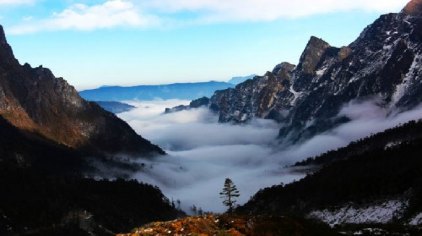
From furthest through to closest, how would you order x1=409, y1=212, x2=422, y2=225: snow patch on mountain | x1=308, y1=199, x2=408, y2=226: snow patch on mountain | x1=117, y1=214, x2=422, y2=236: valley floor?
x1=308, y1=199, x2=408, y2=226: snow patch on mountain < x1=409, y1=212, x2=422, y2=225: snow patch on mountain < x1=117, y1=214, x2=422, y2=236: valley floor

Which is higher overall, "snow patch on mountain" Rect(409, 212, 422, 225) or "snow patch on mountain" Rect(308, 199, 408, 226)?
"snow patch on mountain" Rect(409, 212, 422, 225)

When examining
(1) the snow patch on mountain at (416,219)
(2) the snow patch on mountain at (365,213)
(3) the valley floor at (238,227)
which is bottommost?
(2) the snow patch on mountain at (365,213)

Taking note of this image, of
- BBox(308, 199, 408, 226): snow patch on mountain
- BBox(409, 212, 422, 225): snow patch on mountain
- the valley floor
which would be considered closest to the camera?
the valley floor

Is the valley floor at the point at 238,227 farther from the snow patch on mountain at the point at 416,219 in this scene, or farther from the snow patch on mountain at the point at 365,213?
the snow patch on mountain at the point at 365,213

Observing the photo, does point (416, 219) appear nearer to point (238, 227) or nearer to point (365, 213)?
point (365, 213)

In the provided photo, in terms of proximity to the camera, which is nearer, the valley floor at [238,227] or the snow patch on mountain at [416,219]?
the valley floor at [238,227]

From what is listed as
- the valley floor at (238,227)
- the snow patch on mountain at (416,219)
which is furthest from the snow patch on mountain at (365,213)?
the valley floor at (238,227)

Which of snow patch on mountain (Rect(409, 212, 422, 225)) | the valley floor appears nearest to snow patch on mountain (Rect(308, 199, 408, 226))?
snow patch on mountain (Rect(409, 212, 422, 225))

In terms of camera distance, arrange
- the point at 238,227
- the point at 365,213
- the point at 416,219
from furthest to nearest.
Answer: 1. the point at 365,213
2. the point at 416,219
3. the point at 238,227

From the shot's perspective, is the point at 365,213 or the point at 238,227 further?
the point at 365,213

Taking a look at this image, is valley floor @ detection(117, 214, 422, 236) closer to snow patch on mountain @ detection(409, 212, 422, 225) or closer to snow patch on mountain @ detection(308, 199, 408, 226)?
snow patch on mountain @ detection(409, 212, 422, 225)

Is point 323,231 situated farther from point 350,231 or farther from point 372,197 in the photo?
point 372,197

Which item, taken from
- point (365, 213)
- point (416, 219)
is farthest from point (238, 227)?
point (365, 213)

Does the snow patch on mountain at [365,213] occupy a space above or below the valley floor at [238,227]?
below
